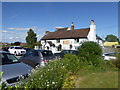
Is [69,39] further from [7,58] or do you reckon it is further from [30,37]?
[7,58]

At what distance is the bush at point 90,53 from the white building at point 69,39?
1781cm

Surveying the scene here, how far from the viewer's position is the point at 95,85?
4.85 m

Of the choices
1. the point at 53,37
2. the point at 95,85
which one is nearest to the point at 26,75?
the point at 95,85

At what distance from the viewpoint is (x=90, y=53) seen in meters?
9.07

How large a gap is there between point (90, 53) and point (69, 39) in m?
21.5

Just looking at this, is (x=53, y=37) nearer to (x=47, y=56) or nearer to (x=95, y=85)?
(x=47, y=56)

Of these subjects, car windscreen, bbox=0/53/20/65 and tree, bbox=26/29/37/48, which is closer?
car windscreen, bbox=0/53/20/65

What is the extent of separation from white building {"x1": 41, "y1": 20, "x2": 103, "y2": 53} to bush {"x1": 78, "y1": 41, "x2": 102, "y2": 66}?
17808mm

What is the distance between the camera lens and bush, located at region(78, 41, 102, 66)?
8.56m

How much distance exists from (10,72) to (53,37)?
30.0 meters

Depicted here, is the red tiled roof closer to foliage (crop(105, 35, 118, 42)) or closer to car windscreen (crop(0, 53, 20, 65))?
car windscreen (crop(0, 53, 20, 65))

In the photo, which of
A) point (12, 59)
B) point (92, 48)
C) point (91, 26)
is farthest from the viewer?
point (91, 26)

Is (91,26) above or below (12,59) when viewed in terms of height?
above

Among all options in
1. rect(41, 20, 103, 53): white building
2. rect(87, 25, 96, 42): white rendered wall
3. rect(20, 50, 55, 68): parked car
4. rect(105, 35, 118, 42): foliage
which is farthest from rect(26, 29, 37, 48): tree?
rect(105, 35, 118, 42): foliage
